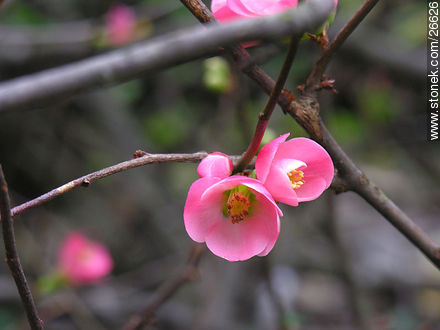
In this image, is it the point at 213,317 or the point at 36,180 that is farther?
the point at 36,180

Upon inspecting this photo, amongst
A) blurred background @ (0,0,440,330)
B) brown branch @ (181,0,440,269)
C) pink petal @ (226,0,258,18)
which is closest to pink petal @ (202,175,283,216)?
brown branch @ (181,0,440,269)

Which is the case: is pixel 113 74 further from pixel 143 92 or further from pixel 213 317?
pixel 143 92

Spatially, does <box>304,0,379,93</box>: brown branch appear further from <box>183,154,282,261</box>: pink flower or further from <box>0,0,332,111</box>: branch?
<box>0,0,332,111</box>: branch

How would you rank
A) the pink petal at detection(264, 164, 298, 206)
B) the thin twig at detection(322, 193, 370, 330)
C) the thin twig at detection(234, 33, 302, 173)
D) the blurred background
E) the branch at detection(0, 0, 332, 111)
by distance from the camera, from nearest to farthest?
the branch at detection(0, 0, 332, 111) < the thin twig at detection(234, 33, 302, 173) < the pink petal at detection(264, 164, 298, 206) < the thin twig at detection(322, 193, 370, 330) < the blurred background

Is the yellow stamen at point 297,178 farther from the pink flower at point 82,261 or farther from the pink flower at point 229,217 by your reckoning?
the pink flower at point 82,261

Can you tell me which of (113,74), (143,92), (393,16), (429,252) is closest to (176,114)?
(143,92)

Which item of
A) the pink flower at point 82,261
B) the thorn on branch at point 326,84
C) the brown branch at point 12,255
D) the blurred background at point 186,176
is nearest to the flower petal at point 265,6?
the thorn on branch at point 326,84

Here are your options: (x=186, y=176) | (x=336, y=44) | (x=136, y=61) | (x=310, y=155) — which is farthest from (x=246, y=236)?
(x=186, y=176)
